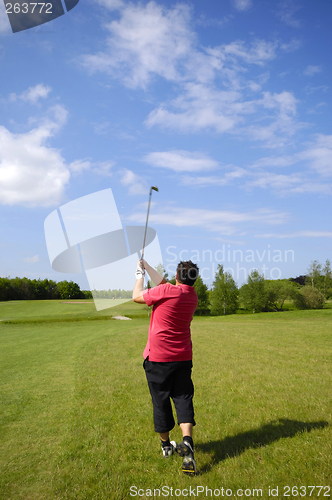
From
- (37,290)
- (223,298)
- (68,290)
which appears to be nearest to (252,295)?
(223,298)

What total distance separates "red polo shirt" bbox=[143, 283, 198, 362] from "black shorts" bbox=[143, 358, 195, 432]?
0.14m

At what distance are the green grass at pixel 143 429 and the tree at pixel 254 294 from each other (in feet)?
186

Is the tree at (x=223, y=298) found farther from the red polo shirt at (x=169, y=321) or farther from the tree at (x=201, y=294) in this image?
the red polo shirt at (x=169, y=321)

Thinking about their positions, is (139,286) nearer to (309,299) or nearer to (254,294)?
(254,294)

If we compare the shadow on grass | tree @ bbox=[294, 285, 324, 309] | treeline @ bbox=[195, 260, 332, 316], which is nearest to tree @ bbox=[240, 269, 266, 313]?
treeline @ bbox=[195, 260, 332, 316]

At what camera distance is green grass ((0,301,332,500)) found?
4.16 m

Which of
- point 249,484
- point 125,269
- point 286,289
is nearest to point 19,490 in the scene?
point 249,484

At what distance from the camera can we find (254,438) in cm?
531

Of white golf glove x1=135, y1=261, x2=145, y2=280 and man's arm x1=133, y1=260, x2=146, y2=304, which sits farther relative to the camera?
white golf glove x1=135, y1=261, x2=145, y2=280

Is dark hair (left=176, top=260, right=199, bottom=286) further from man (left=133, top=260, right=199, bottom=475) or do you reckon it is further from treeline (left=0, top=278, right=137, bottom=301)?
treeline (left=0, top=278, right=137, bottom=301)

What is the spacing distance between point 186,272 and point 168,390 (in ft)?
5.84

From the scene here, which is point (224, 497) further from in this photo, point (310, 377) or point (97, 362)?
point (97, 362)

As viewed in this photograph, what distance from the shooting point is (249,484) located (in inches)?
157

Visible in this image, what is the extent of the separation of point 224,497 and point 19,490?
271cm
